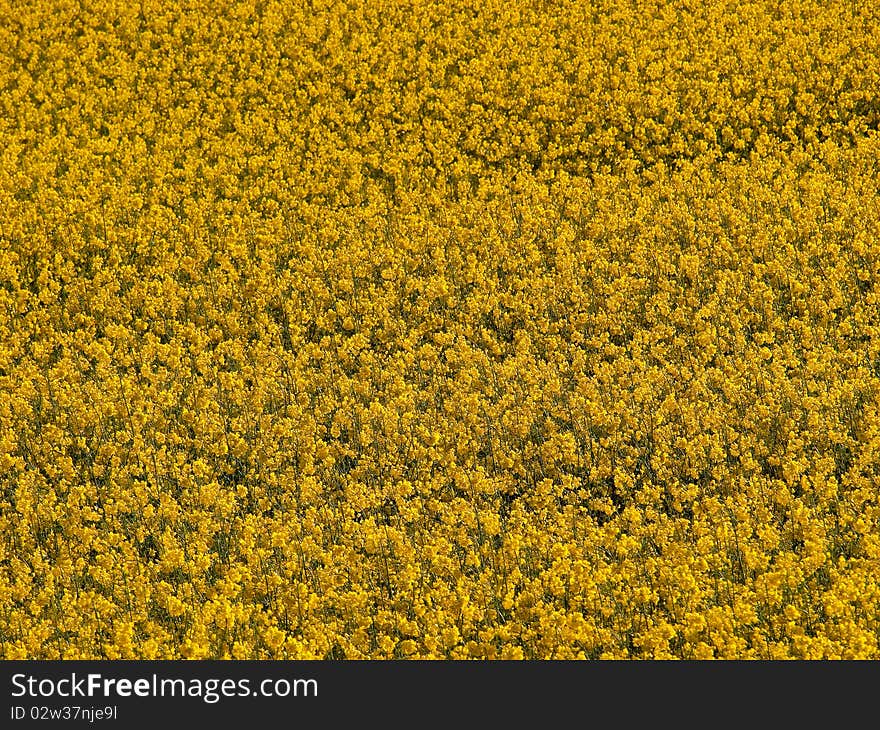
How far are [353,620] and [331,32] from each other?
1068cm

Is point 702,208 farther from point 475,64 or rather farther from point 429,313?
point 475,64

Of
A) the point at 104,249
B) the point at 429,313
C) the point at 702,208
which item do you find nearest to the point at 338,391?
the point at 429,313

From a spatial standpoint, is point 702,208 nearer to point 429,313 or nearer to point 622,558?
point 429,313

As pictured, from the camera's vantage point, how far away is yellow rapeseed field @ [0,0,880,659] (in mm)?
7617

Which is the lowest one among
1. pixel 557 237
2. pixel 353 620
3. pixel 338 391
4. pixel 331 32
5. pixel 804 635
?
pixel 804 635

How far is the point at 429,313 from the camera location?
11.0 metres

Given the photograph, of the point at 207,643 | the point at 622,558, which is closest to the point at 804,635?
the point at 622,558

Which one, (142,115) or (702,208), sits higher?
(142,115)

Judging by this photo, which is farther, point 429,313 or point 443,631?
point 429,313

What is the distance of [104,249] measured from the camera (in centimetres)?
1237

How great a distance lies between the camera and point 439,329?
10.9 m

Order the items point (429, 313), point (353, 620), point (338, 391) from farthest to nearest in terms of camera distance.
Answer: point (429, 313) < point (338, 391) < point (353, 620)

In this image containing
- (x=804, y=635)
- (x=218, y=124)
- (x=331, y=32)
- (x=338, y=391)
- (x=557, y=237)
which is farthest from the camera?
(x=331, y=32)

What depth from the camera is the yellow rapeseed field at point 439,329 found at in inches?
300
